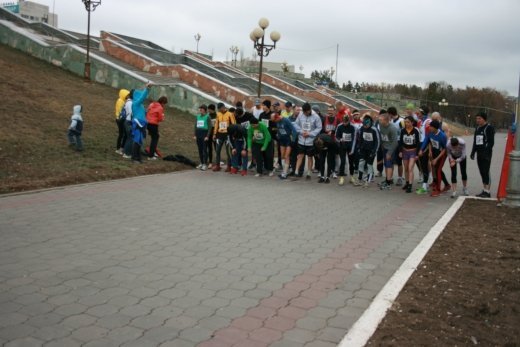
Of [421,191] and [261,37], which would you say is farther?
[261,37]

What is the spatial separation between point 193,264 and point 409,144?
7.00 metres

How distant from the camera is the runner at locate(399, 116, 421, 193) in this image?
10.8 m

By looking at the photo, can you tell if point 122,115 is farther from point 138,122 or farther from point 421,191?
point 421,191

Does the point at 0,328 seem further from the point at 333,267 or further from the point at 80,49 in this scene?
the point at 80,49

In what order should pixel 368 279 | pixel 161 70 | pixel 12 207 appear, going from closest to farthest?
pixel 368 279, pixel 12 207, pixel 161 70

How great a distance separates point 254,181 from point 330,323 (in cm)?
795

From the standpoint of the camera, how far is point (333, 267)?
554 cm

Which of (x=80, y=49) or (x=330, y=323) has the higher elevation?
(x=80, y=49)

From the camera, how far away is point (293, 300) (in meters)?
4.54

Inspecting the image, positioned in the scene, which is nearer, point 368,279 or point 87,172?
point 368,279

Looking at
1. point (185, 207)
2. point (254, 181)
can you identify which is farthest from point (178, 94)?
point (185, 207)

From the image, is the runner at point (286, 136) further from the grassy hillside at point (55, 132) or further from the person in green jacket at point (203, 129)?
the grassy hillside at point (55, 132)

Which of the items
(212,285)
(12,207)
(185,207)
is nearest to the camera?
(212,285)

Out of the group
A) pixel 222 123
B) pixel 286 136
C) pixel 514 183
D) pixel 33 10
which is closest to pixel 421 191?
pixel 514 183
